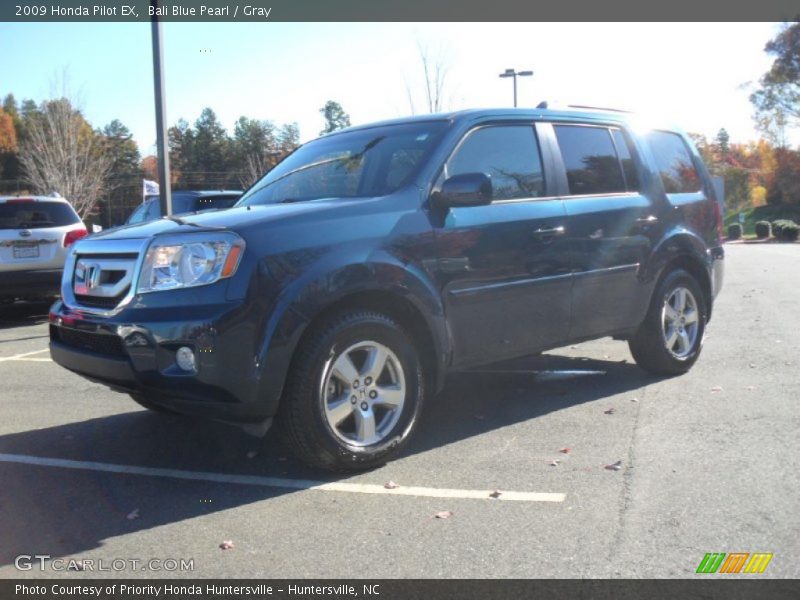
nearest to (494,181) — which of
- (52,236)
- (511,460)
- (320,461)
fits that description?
(511,460)

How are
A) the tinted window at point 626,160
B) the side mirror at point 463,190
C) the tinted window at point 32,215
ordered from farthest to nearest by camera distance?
the tinted window at point 32,215 < the tinted window at point 626,160 < the side mirror at point 463,190

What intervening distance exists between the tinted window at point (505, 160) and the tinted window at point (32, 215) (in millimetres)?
7830

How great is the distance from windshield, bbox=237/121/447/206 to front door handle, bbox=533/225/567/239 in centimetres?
91

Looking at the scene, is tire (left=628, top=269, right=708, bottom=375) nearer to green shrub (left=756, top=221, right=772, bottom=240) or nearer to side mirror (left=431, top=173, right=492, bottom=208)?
side mirror (left=431, top=173, right=492, bottom=208)

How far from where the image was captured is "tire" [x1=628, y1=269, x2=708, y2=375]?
6367mm

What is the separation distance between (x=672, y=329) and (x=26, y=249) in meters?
8.36

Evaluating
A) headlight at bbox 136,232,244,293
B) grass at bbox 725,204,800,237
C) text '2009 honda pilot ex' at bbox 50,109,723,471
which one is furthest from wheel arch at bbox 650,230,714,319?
grass at bbox 725,204,800,237

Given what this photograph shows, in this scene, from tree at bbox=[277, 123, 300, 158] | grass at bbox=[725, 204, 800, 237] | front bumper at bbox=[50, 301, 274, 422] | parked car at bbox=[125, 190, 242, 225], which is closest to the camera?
front bumper at bbox=[50, 301, 274, 422]

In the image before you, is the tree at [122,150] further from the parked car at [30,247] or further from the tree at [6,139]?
the parked car at [30,247]

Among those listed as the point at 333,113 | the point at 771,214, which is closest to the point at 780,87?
the point at 771,214

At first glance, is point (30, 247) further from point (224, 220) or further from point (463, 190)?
point (463, 190)

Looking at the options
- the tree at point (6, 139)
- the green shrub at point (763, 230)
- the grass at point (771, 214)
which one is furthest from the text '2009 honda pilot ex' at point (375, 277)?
the grass at point (771, 214)

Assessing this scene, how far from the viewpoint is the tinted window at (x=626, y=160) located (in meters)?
6.19
